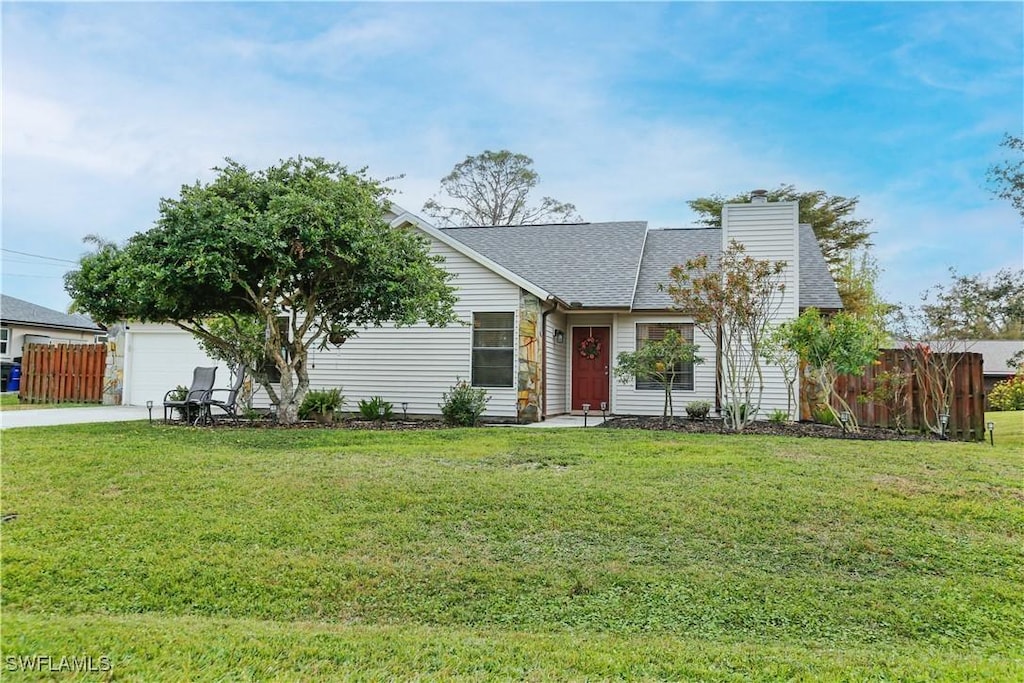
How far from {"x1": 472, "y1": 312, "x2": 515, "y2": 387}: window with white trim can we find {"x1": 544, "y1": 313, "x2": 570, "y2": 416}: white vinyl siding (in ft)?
3.31

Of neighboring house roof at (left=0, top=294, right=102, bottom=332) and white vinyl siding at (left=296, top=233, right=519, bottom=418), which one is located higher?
neighboring house roof at (left=0, top=294, right=102, bottom=332)

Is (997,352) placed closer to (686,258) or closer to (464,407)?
(686,258)

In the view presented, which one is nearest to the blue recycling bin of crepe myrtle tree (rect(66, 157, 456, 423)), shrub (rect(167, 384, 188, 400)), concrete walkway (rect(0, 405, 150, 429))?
concrete walkway (rect(0, 405, 150, 429))

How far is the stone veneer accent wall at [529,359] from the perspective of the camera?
40.5ft

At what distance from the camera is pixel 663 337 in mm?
A: 13648

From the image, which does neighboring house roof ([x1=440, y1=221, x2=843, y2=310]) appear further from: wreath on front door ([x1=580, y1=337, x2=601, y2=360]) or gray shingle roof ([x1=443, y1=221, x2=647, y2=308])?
wreath on front door ([x1=580, y1=337, x2=601, y2=360])

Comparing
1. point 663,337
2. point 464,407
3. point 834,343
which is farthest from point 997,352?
point 464,407

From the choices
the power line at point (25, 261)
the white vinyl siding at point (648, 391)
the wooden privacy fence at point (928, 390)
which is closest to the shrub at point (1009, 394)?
the wooden privacy fence at point (928, 390)

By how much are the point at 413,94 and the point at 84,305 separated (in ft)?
23.4

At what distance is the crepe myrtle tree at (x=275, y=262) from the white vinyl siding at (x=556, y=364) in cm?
315

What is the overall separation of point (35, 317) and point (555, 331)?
23110 mm

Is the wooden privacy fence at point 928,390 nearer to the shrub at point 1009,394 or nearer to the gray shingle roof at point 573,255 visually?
the gray shingle roof at point 573,255

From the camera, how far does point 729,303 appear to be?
10477mm

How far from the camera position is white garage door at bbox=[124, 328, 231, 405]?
53.2ft
